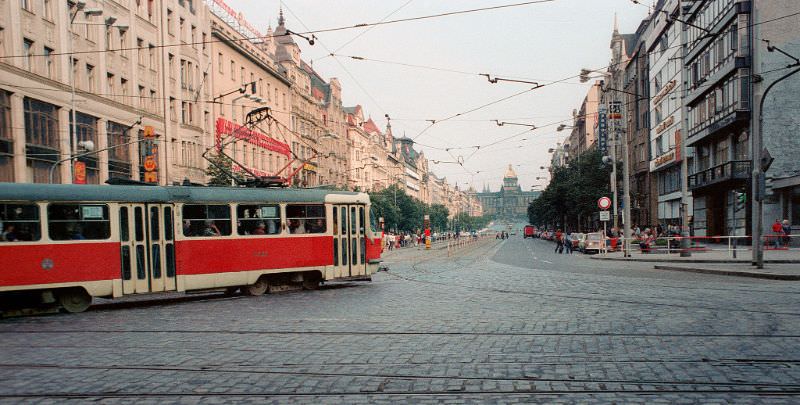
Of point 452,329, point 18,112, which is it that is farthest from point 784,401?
point 18,112

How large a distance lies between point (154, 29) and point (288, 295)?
31.5m

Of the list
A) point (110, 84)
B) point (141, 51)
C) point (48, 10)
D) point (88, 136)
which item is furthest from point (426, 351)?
point (141, 51)

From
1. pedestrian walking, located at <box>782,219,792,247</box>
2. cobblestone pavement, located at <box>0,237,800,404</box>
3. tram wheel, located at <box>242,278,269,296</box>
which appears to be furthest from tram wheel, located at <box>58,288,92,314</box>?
pedestrian walking, located at <box>782,219,792,247</box>

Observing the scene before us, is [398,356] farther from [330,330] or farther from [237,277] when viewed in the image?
[237,277]

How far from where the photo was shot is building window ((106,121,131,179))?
36.4m

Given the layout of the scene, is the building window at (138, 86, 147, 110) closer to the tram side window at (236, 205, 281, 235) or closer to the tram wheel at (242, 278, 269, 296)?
the tram side window at (236, 205, 281, 235)

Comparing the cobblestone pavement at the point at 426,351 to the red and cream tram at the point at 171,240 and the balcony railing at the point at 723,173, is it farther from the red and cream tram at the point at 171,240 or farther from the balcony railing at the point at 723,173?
the balcony railing at the point at 723,173

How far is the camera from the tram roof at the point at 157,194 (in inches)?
531

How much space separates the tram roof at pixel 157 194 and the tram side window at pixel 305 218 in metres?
0.21

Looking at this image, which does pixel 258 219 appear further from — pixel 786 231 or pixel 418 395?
pixel 786 231

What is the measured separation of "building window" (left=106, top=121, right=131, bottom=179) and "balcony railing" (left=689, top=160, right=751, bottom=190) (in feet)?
109

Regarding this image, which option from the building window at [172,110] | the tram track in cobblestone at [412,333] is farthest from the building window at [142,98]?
the tram track in cobblestone at [412,333]

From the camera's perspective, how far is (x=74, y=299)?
14062mm

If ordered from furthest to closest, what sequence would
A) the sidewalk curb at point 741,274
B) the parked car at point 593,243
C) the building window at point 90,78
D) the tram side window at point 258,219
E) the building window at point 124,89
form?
1. the parked car at point 593,243
2. the building window at point 124,89
3. the building window at point 90,78
4. the sidewalk curb at point 741,274
5. the tram side window at point 258,219
